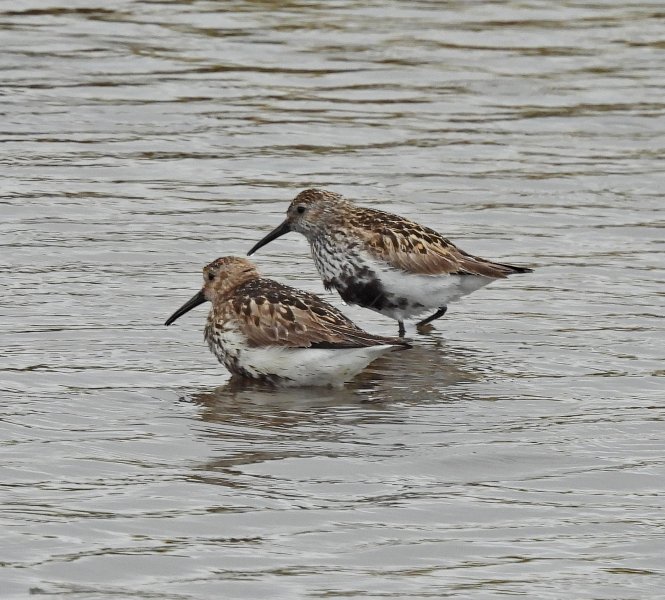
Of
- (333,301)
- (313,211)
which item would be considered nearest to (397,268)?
(313,211)

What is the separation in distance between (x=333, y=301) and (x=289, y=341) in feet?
9.98

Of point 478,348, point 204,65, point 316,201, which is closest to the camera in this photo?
point 478,348

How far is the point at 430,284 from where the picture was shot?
45.3 feet

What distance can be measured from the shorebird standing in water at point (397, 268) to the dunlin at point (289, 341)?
1.47 meters

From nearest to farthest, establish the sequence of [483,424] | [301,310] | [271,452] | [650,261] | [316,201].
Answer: [271,452], [483,424], [301,310], [316,201], [650,261]

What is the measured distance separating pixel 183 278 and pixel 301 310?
121 inches

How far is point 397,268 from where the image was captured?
13.8 metres

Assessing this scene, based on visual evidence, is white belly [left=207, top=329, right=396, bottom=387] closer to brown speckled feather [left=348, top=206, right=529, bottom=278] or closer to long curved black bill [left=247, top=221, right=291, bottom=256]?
brown speckled feather [left=348, top=206, right=529, bottom=278]

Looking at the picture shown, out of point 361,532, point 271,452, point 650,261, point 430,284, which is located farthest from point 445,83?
point 361,532

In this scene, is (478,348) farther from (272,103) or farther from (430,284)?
(272,103)

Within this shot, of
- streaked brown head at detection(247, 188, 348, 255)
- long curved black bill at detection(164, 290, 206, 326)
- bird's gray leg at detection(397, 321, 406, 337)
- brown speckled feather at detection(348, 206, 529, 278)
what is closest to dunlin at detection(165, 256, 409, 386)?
long curved black bill at detection(164, 290, 206, 326)

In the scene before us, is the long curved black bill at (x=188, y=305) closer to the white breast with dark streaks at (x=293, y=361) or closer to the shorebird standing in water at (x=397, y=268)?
the white breast with dark streaks at (x=293, y=361)

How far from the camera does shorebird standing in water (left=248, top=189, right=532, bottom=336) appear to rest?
13805mm

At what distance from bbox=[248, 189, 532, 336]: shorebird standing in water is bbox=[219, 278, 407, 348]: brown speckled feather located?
4.83ft
